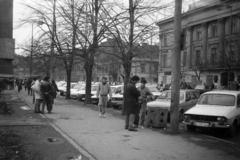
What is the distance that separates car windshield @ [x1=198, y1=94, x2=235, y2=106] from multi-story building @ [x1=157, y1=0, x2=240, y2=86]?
2457 mm

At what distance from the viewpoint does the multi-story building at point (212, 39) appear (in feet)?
43.6

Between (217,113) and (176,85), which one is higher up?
(176,85)

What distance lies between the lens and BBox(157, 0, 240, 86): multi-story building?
13.3m

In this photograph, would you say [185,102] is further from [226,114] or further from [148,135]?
[148,135]

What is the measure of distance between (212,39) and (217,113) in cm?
2462

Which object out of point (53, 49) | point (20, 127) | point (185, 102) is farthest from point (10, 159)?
point (53, 49)

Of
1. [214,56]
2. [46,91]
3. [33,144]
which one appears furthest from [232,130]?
[214,56]

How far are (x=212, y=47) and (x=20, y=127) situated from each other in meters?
26.6

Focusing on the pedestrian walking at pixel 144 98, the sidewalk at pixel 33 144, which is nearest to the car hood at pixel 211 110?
the pedestrian walking at pixel 144 98

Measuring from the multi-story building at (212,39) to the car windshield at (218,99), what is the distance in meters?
2.46

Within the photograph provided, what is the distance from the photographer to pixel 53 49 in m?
17.2

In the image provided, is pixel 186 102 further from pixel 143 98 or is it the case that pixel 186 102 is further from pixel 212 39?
pixel 212 39

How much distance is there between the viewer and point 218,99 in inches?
402

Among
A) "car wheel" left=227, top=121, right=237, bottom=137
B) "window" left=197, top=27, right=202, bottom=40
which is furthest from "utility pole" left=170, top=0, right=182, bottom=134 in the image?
"window" left=197, top=27, right=202, bottom=40
